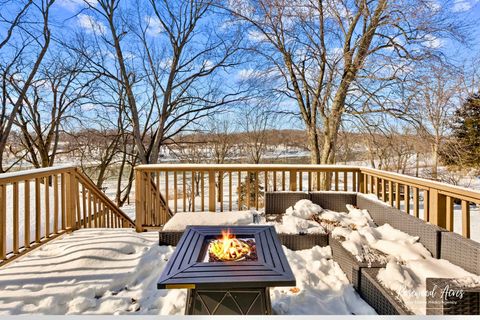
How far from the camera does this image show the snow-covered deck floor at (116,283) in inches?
74.7

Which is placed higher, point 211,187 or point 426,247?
point 211,187

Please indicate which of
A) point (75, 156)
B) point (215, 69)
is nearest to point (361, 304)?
point (215, 69)

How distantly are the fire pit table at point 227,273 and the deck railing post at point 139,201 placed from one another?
198 cm

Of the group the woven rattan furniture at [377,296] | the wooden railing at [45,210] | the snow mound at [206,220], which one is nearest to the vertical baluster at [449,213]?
the woven rattan furniture at [377,296]

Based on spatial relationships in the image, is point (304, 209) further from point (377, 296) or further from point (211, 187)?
point (377, 296)

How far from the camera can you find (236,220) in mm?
3129

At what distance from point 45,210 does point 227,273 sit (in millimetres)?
2727

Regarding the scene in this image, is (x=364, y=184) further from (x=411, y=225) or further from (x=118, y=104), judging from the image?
(x=118, y=104)

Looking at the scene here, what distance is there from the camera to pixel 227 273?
1363mm

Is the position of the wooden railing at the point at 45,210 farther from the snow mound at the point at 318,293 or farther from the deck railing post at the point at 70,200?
the snow mound at the point at 318,293

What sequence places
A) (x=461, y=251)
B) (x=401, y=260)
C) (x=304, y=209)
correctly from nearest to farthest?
1. (x=461, y=251)
2. (x=401, y=260)
3. (x=304, y=209)

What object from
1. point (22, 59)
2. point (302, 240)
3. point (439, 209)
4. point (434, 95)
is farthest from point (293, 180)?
point (22, 59)

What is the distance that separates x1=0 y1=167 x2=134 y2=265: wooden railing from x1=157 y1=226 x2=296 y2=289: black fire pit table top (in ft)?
6.34

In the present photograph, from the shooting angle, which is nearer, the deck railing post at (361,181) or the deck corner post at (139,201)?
the deck corner post at (139,201)
